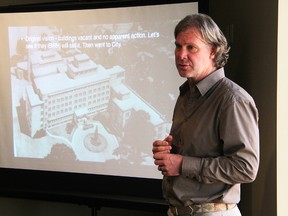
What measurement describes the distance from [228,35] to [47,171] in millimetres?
1614

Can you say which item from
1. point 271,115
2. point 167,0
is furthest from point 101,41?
point 271,115

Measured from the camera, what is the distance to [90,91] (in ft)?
9.30

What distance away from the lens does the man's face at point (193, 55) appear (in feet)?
4.65

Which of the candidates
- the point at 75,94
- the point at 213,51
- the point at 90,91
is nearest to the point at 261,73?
the point at 213,51

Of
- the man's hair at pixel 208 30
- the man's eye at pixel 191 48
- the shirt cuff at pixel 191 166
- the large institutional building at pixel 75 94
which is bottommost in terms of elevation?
the shirt cuff at pixel 191 166

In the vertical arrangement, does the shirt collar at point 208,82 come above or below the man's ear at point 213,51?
below

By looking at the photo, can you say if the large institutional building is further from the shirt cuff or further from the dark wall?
the shirt cuff

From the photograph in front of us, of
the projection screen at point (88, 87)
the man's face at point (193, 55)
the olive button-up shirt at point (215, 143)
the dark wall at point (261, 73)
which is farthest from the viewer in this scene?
the projection screen at point (88, 87)

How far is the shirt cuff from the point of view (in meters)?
1.35

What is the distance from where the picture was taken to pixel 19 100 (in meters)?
2.98

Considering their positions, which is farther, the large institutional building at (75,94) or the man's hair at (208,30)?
the large institutional building at (75,94)

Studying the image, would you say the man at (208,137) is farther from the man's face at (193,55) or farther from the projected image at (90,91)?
the projected image at (90,91)

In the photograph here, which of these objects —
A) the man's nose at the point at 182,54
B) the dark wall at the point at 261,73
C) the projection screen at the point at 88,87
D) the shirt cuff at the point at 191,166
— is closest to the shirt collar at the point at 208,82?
the man's nose at the point at 182,54

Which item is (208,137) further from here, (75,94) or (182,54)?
(75,94)
